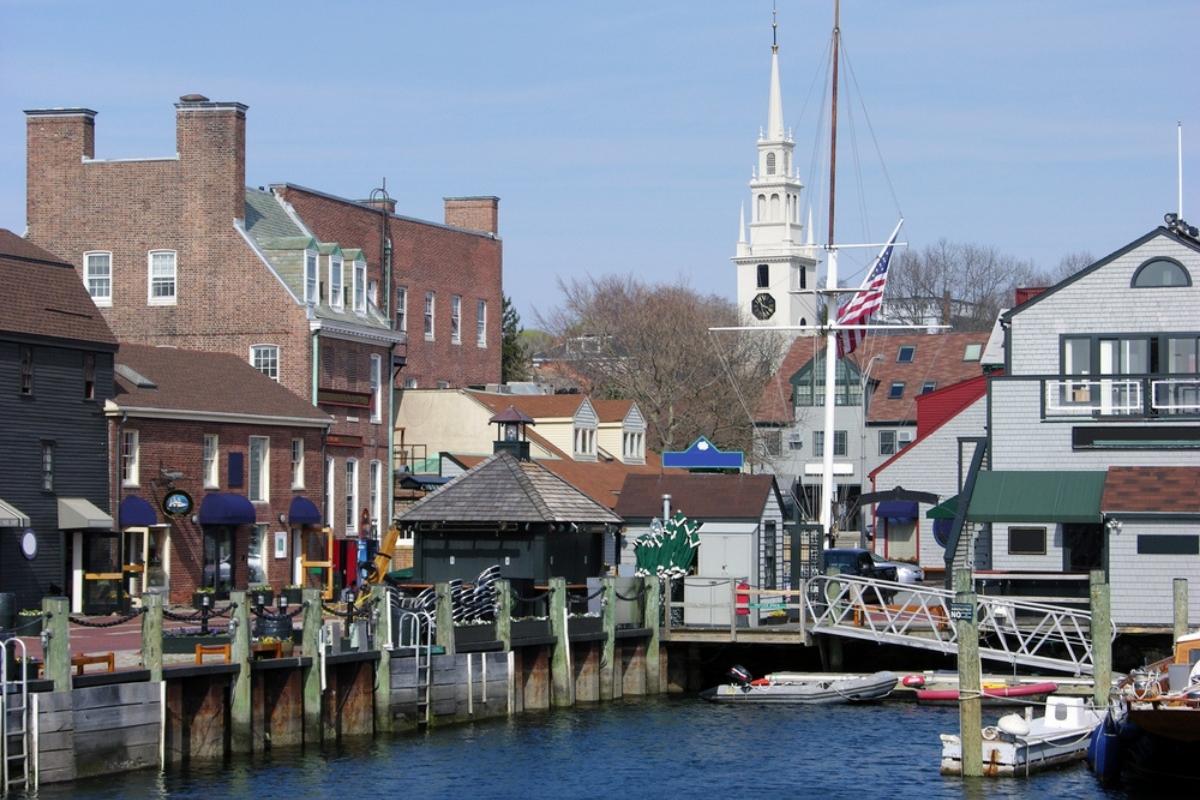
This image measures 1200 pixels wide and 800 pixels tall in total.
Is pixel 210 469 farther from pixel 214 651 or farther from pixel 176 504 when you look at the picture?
pixel 214 651

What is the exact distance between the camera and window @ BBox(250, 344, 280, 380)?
64.2 m

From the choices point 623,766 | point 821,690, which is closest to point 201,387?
point 821,690

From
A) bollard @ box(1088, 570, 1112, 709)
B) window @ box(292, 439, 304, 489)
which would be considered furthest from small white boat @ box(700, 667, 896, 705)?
window @ box(292, 439, 304, 489)

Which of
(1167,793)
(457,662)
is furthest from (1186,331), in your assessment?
(457,662)

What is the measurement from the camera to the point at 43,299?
5066 centimetres

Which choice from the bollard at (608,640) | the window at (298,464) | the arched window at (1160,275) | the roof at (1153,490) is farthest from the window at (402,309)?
the roof at (1153,490)

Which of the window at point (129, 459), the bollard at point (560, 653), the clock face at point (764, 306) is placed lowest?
the bollard at point (560, 653)

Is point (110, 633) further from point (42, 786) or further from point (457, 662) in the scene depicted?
point (42, 786)

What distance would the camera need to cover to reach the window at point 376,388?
67.9m

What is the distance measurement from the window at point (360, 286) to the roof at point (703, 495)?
20.4 metres

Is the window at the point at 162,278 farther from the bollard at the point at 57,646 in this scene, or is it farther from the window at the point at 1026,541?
the bollard at the point at 57,646

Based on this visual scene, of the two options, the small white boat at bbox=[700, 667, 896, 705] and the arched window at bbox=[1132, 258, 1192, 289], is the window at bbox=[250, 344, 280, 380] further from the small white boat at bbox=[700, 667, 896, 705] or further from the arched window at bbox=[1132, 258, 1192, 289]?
the arched window at bbox=[1132, 258, 1192, 289]

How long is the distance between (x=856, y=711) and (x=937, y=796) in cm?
1013

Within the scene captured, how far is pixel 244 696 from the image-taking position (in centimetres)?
3312
